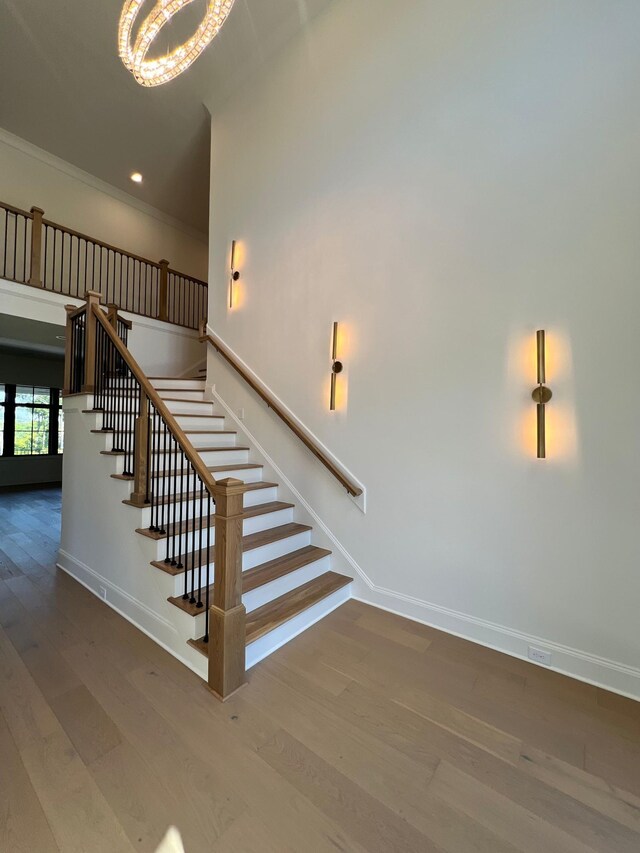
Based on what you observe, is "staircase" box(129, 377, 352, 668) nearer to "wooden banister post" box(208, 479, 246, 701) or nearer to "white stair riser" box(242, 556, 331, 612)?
"white stair riser" box(242, 556, 331, 612)

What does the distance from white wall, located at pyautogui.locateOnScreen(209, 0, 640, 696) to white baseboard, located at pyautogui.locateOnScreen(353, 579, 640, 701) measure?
0.01 m

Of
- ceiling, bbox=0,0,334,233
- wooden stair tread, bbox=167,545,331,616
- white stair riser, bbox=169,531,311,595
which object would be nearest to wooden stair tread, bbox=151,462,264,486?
white stair riser, bbox=169,531,311,595

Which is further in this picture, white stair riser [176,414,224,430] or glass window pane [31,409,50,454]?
glass window pane [31,409,50,454]

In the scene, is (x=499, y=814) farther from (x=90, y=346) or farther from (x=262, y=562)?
(x=90, y=346)

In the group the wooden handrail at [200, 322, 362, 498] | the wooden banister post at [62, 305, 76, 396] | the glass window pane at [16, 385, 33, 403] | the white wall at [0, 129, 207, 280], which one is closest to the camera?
the wooden handrail at [200, 322, 362, 498]

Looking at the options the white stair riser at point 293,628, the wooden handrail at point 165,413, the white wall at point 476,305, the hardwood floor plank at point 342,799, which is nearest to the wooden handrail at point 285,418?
the white wall at point 476,305

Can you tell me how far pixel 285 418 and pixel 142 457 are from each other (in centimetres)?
133

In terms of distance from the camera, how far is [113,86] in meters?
4.67

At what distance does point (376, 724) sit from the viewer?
1.76 m

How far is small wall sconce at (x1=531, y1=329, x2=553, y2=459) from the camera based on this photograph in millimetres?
2244

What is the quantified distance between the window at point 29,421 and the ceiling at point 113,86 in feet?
16.0

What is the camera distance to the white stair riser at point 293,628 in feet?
7.20

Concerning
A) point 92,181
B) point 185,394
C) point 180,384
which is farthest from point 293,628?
point 92,181

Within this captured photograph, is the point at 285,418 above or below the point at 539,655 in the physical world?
above
